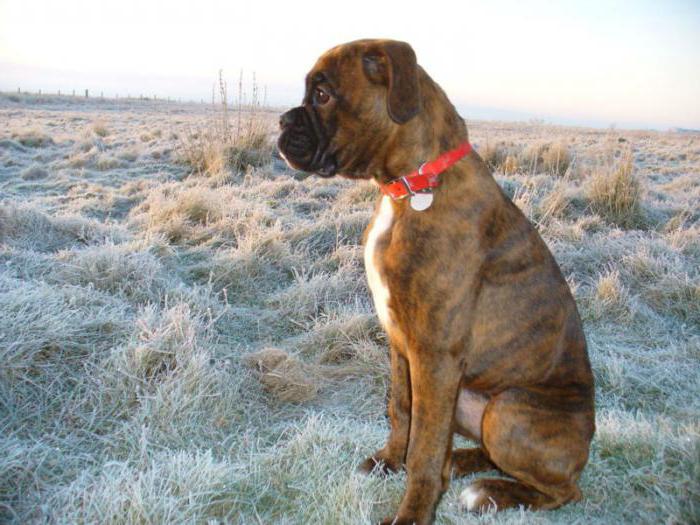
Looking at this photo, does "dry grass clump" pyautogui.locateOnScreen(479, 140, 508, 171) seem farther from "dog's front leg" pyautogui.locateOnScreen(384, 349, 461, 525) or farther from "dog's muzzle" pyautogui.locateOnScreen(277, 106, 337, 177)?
"dog's front leg" pyautogui.locateOnScreen(384, 349, 461, 525)

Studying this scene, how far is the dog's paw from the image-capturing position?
2.69m

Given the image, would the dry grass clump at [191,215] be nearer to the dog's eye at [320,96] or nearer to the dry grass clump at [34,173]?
the dog's eye at [320,96]

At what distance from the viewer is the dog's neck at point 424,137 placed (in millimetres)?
2297

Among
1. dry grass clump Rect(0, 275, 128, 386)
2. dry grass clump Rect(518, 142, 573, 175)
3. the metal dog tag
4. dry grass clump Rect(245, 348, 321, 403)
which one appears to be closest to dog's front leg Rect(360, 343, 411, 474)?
the metal dog tag

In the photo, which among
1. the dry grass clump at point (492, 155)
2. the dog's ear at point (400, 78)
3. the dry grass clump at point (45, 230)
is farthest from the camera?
the dry grass clump at point (492, 155)

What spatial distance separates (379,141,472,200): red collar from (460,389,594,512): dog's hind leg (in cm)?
89

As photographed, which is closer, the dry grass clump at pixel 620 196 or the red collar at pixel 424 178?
the red collar at pixel 424 178

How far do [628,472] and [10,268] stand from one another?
406 cm

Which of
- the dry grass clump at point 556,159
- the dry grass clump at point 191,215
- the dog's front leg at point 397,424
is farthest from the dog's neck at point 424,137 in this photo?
the dry grass clump at point 556,159

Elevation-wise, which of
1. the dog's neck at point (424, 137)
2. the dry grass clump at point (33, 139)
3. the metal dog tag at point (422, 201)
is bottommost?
the dry grass clump at point (33, 139)

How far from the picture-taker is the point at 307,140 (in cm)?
236

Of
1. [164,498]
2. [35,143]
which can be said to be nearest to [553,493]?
[164,498]

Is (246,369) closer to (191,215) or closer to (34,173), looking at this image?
(191,215)

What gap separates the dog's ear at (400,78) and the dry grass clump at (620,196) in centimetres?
618
